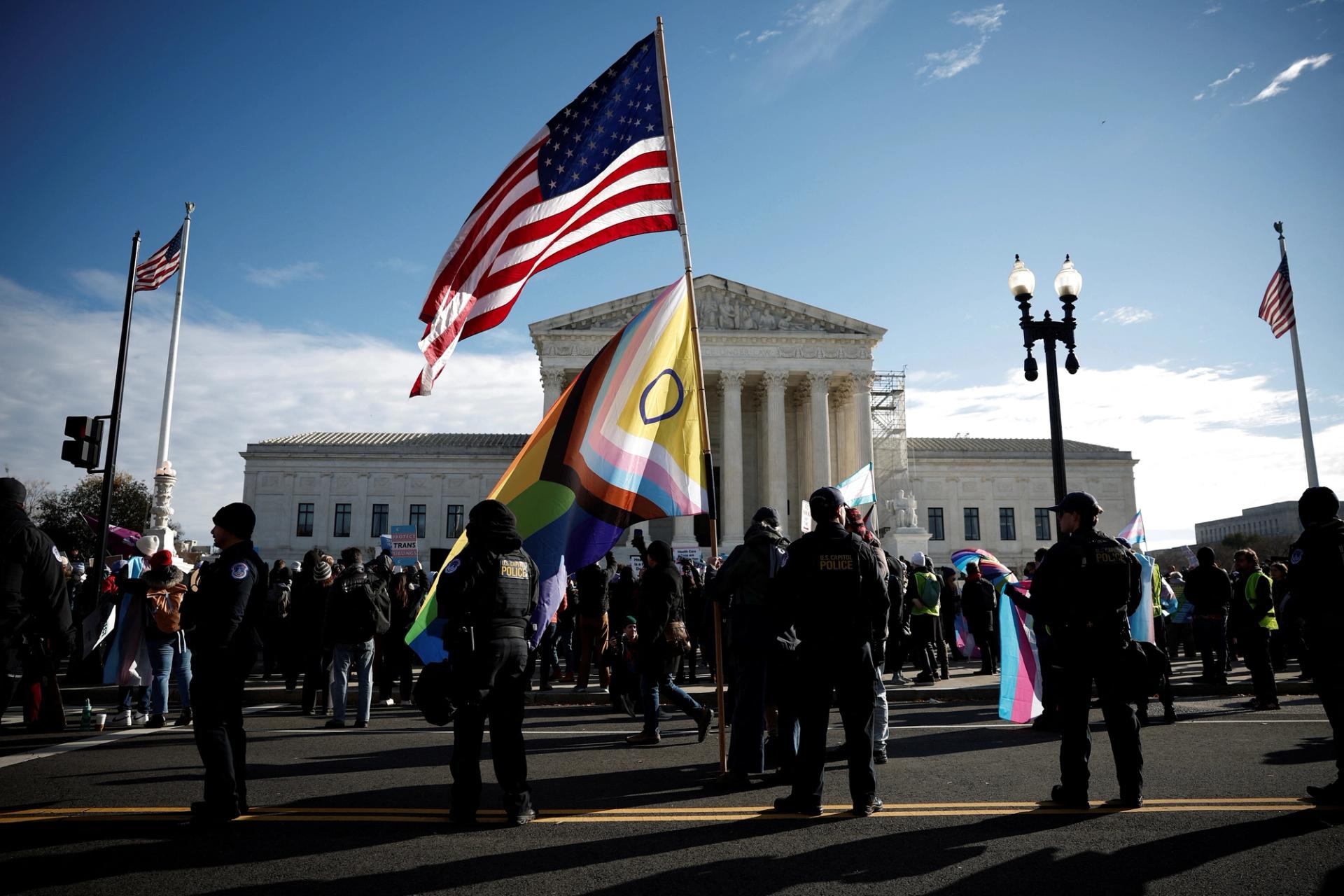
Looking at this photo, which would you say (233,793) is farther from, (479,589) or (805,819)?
(805,819)

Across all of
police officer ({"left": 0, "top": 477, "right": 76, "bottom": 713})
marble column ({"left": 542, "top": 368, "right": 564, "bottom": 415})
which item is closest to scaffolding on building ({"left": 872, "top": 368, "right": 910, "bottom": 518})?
marble column ({"left": 542, "top": 368, "right": 564, "bottom": 415})

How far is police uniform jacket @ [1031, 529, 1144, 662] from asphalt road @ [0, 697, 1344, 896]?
1056 millimetres

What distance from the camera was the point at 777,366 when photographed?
48750 millimetres

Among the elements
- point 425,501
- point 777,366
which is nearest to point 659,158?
point 777,366

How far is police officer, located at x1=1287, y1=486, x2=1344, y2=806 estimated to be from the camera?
5.55 meters

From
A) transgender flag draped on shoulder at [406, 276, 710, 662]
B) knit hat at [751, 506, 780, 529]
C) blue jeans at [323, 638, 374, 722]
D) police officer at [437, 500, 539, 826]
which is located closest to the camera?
police officer at [437, 500, 539, 826]

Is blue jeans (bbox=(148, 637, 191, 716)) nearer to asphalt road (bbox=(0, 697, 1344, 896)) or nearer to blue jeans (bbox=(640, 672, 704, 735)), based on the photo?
asphalt road (bbox=(0, 697, 1344, 896))

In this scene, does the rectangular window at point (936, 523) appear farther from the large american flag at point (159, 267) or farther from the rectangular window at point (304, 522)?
the large american flag at point (159, 267)

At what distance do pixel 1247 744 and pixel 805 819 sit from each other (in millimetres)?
5382

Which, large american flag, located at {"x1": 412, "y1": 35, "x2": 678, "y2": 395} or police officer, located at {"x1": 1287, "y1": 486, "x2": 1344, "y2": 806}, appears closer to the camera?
police officer, located at {"x1": 1287, "y1": 486, "x2": 1344, "y2": 806}

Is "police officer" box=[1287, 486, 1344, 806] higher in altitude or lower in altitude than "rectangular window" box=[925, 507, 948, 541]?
lower

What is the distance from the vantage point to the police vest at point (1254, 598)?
10930 mm

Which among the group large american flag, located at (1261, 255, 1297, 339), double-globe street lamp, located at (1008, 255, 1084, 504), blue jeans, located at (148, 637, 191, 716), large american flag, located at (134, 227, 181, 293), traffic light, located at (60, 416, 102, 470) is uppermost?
large american flag, located at (134, 227, 181, 293)

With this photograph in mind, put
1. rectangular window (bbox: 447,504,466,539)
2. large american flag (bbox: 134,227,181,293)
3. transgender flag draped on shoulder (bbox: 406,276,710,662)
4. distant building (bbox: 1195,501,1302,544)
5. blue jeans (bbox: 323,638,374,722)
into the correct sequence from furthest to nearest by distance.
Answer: distant building (bbox: 1195,501,1302,544)
rectangular window (bbox: 447,504,466,539)
large american flag (bbox: 134,227,181,293)
blue jeans (bbox: 323,638,374,722)
transgender flag draped on shoulder (bbox: 406,276,710,662)
